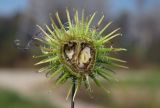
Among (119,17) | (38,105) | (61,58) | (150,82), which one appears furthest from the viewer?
(119,17)

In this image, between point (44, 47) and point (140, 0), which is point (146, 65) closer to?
point (140, 0)

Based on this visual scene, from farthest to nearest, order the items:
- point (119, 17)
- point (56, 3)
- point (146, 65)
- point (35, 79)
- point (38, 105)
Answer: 1. point (119, 17)
2. point (56, 3)
3. point (146, 65)
4. point (35, 79)
5. point (38, 105)

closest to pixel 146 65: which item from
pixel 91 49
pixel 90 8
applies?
pixel 90 8

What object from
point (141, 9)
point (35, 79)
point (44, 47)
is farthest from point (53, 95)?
point (141, 9)

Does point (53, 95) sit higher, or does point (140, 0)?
point (140, 0)

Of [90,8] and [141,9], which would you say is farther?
[141,9]

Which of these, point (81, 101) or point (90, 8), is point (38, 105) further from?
point (90, 8)
